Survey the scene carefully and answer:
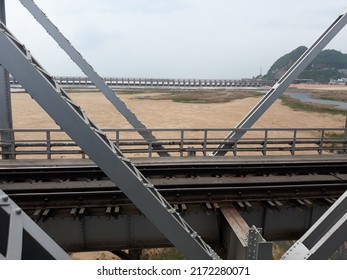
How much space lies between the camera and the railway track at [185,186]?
26.4 ft

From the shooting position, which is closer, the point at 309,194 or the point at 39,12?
the point at 309,194

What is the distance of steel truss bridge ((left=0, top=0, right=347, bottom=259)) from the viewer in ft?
13.0

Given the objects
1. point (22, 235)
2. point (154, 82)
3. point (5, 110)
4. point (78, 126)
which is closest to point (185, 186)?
point (78, 126)

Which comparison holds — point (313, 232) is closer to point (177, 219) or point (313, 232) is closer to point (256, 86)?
point (177, 219)

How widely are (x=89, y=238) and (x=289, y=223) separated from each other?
246 inches

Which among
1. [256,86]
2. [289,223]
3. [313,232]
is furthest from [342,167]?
[256,86]

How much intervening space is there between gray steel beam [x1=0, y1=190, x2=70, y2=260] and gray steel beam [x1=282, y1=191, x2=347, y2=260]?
3785mm

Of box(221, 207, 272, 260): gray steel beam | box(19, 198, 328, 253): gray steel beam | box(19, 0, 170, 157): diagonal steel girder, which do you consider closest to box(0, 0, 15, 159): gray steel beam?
box(19, 0, 170, 157): diagonal steel girder

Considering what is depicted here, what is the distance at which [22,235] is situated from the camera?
Result: 8.65 feet

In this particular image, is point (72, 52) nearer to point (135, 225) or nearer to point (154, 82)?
point (135, 225)

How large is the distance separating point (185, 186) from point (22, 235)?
692 cm

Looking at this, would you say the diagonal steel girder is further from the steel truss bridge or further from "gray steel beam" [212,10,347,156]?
"gray steel beam" [212,10,347,156]

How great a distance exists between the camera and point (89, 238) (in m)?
7.84

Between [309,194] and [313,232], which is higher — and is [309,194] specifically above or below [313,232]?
below
